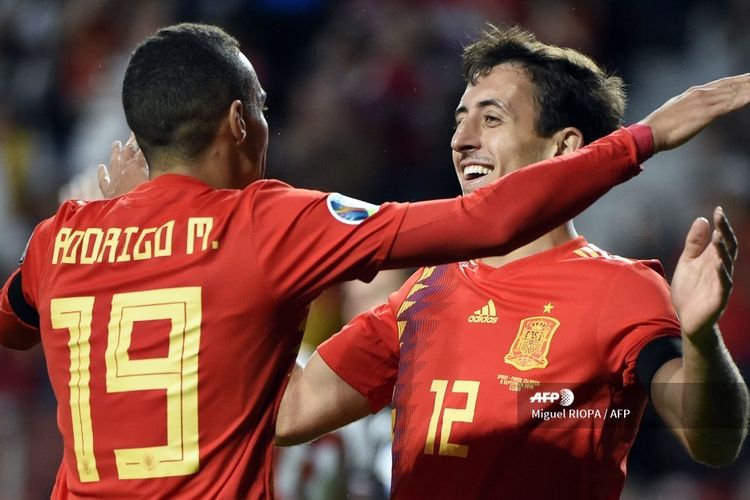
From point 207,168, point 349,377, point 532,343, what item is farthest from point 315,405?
point 207,168

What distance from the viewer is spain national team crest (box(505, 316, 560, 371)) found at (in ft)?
10.4

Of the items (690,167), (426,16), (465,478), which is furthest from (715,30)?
(465,478)

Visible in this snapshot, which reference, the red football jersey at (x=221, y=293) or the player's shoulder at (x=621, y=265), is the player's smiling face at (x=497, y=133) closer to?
the player's shoulder at (x=621, y=265)

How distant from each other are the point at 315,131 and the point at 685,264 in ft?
18.7

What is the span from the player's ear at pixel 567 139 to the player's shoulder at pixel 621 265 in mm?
419

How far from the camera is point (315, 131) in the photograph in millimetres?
8281

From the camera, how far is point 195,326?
2.65 m

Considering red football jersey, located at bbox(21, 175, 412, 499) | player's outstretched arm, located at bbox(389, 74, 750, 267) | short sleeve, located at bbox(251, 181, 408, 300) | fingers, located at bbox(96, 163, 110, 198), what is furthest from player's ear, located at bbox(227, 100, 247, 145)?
fingers, located at bbox(96, 163, 110, 198)

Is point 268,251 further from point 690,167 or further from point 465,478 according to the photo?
point 690,167

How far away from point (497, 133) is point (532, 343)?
28.4 inches

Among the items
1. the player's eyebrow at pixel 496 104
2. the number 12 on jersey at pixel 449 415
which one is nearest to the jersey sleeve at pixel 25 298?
the number 12 on jersey at pixel 449 415

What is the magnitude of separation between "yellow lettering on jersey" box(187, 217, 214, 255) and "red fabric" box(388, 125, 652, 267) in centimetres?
42

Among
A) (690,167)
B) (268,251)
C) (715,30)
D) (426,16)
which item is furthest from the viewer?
(426,16)

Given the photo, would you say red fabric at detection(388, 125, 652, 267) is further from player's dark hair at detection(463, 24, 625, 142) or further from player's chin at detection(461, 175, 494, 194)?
player's dark hair at detection(463, 24, 625, 142)
